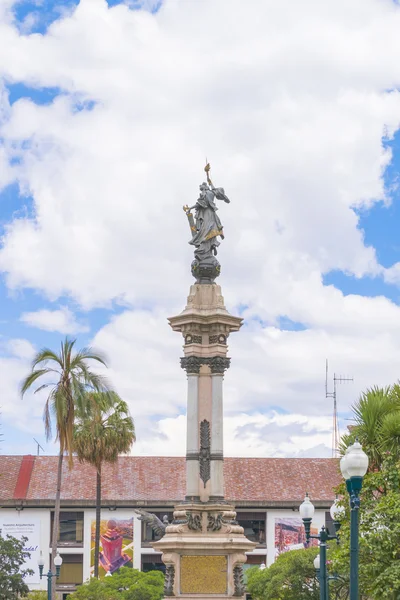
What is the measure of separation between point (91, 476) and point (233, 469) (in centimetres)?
Result: 874

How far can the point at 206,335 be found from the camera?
29.9 meters

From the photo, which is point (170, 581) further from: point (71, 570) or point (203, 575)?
point (71, 570)

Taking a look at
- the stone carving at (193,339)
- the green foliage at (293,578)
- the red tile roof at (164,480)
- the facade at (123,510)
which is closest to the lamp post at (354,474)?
the stone carving at (193,339)

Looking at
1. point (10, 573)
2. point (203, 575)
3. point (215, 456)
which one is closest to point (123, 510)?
point (10, 573)

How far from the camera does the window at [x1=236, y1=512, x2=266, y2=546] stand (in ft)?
222

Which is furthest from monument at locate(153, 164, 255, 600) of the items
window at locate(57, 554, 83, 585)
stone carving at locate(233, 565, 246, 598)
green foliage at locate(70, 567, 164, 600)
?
window at locate(57, 554, 83, 585)

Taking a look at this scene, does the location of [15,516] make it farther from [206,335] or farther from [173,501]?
[206,335]

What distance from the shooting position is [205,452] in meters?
28.8

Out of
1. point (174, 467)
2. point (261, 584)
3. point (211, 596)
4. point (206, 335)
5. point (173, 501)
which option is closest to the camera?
point (211, 596)

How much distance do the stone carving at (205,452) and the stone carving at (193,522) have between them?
88 cm

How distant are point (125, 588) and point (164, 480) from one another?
19382 mm

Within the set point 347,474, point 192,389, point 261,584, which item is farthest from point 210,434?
point 261,584

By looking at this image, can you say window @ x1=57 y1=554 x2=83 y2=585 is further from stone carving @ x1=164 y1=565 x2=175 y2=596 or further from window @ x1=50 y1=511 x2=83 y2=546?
stone carving @ x1=164 y1=565 x2=175 y2=596

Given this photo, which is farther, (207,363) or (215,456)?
(207,363)
